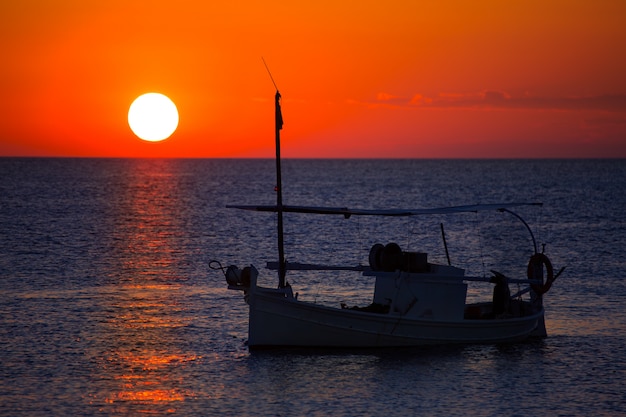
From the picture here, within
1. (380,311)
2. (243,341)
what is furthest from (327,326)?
(243,341)

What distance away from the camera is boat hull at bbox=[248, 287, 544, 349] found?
31.3 m

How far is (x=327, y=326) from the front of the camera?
31.6m

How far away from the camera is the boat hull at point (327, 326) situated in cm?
3128

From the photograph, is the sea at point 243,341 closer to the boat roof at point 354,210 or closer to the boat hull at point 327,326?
the boat hull at point 327,326

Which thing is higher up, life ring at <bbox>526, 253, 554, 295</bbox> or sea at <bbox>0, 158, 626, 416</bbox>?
life ring at <bbox>526, 253, 554, 295</bbox>

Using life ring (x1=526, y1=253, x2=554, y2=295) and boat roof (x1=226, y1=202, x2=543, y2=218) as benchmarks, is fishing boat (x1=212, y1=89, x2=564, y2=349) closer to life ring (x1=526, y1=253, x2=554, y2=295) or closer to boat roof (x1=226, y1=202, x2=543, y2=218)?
boat roof (x1=226, y1=202, x2=543, y2=218)

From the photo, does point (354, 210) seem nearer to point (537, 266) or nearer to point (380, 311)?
point (380, 311)

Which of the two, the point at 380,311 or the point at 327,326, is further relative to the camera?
the point at 380,311

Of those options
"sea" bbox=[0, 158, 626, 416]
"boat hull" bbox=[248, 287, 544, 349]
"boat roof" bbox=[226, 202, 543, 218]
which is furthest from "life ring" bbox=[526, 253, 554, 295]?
"boat hull" bbox=[248, 287, 544, 349]

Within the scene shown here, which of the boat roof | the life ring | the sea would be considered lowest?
the sea

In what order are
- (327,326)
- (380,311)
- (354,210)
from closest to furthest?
(327,326)
(380,311)
(354,210)

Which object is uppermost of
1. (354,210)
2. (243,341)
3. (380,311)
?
(354,210)

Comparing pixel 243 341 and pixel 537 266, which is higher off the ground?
pixel 537 266

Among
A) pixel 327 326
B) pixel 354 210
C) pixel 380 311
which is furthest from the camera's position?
pixel 354 210
